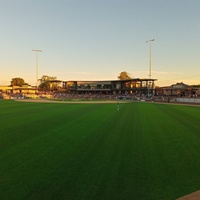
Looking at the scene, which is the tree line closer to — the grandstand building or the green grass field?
the grandstand building

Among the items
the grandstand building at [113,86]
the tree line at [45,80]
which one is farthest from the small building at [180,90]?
the tree line at [45,80]

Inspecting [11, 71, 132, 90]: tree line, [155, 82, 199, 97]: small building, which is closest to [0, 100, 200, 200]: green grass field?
[155, 82, 199, 97]: small building

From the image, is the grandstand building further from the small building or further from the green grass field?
the green grass field

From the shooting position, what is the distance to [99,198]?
463cm

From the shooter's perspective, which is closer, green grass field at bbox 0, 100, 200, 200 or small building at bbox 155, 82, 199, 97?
green grass field at bbox 0, 100, 200, 200

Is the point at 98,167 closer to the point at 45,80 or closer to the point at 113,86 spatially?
the point at 113,86

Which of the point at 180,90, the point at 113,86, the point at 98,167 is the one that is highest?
the point at 113,86

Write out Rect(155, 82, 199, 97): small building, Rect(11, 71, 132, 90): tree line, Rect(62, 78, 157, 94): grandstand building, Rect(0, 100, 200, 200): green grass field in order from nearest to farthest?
Rect(0, 100, 200, 200): green grass field → Rect(155, 82, 199, 97): small building → Rect(62, 78, 157, 94): grandstand building → Rect(11, 71, 132, 90): tree line

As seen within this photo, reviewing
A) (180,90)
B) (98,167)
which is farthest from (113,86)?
(98,167)

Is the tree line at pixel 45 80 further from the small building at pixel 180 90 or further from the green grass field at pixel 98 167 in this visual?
the green grass field at pixel 98 167

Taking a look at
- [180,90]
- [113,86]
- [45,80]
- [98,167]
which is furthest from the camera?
[45,80]

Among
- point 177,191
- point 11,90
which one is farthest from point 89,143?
point 11,90

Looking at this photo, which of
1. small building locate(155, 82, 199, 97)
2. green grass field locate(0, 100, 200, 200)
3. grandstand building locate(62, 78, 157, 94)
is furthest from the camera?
grandstand building locate(62, 78, 157, 94)

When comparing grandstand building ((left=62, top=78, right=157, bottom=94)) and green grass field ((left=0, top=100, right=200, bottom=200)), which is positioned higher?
grandstand building ((left=62, top=78, right=157, bottom=94))
